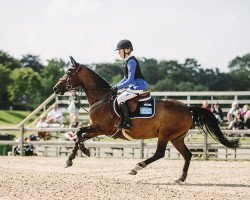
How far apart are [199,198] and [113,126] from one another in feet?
11.3

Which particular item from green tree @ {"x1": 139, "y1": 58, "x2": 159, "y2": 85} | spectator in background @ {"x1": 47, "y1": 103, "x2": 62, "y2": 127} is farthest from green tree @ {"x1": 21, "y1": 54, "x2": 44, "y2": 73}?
spectator in background @ {"x1": 47, "y1": 103, "x2": 62, "y2": 127}

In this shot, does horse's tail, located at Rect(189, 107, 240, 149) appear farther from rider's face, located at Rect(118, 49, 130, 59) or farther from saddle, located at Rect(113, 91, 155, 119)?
rider's face, located at Rect(118, 49, 130, 59)

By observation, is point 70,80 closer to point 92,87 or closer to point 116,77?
point 92,87

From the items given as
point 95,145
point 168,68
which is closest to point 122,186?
point 95,145

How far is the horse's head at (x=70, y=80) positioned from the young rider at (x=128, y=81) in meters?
1.17

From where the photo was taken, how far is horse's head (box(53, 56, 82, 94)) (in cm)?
1155

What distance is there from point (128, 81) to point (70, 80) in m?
1.69

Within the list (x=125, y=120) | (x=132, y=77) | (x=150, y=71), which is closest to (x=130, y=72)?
(x=132, y=77)

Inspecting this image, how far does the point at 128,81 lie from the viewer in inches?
417

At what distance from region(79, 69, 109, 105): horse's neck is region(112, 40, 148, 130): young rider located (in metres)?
0.53

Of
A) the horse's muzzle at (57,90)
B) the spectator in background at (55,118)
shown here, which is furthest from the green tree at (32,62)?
the horse's muzzle at (57,90)

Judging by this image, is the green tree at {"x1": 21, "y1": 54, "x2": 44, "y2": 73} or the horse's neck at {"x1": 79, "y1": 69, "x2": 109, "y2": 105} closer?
the horse's neck at {"x1": 79, "y1": 69, "x2": 109, "y2": 105}

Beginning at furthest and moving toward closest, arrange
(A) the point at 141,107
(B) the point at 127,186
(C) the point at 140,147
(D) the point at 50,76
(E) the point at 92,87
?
1. (D) the point at 50,76
2. (C) the point at 140,147
3. (E) the point at 92,87
4. (A) the point at 141,107
5. (B) the point at 127,186

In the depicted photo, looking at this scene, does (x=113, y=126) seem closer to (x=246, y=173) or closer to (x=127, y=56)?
(x=127, y=56)
